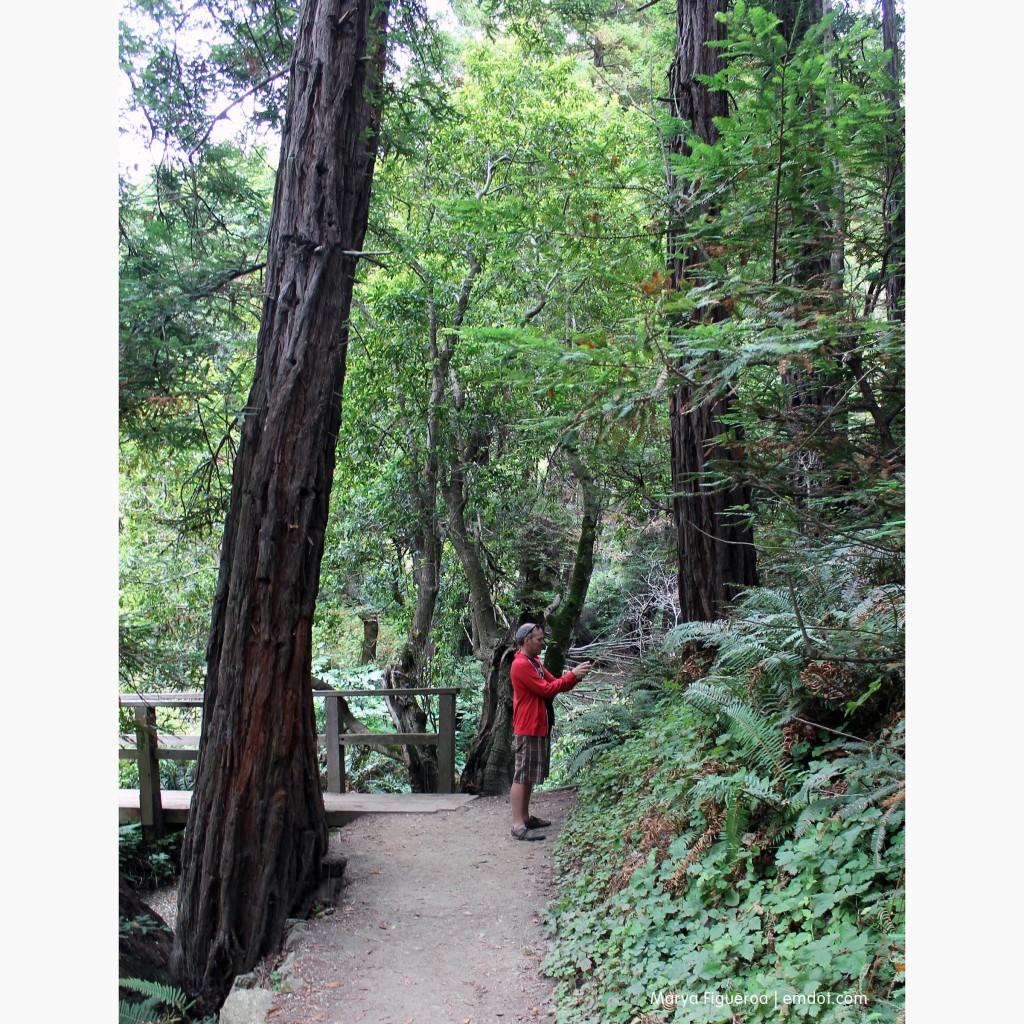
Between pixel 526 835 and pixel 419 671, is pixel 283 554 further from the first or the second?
pixel 419 671

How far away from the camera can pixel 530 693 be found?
6578mm

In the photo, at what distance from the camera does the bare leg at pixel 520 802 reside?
6.77 metres

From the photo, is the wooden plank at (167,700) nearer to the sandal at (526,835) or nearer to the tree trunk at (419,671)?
the tree trunk at (419,671)

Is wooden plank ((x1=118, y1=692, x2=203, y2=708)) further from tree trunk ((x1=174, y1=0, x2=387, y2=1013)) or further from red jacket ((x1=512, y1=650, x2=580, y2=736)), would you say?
red jacket ((x1=512, y1=650, x2=580, y2=736))

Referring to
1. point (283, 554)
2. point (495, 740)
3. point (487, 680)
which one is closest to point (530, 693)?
point (283, 554)

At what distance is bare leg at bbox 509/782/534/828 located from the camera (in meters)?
6.77

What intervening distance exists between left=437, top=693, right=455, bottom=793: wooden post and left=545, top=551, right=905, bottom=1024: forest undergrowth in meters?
3.15

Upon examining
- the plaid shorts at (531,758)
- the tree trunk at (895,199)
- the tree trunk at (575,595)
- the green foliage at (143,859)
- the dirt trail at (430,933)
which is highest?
the tree trunk at (895,199)

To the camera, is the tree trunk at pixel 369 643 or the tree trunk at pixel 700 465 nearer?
the tree trunk at pixel 700 465

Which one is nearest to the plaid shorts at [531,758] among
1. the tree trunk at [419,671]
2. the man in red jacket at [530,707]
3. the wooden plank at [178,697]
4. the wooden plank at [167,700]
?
the man in red jacket at [530,707]

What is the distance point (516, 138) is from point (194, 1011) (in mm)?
9946

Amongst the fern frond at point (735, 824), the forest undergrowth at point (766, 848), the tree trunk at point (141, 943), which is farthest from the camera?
→ the tree trunk at point (141, 943)

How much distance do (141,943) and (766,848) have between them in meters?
4.69

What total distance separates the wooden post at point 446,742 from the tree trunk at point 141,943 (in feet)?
11.0
